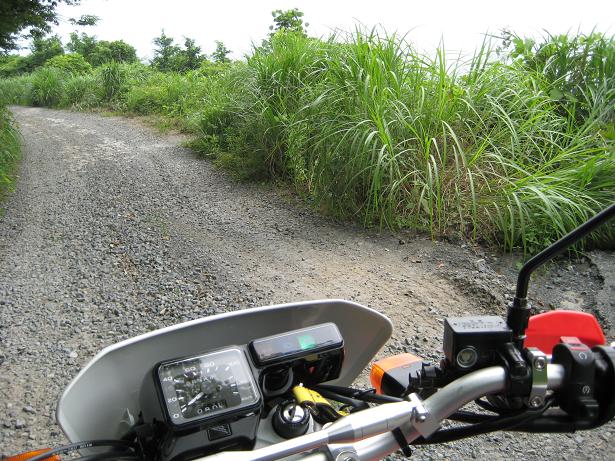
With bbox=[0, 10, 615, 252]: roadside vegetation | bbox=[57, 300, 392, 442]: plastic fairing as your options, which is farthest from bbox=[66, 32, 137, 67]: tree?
bbox=[57, 300, 392, 442]: plastic fairing

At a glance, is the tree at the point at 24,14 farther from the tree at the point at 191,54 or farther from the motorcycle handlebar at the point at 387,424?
the tree at the point at 191,54

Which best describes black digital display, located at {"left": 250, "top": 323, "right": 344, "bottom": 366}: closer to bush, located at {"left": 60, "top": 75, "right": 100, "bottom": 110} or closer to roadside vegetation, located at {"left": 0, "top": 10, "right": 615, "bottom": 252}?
roadside vegetation, located at {"left": 0, "top": 10, "right": 615, "bottom": 252}

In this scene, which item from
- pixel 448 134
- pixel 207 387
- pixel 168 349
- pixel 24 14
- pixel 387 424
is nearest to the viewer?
pixel 387 424

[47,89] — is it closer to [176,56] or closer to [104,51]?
[176,56]

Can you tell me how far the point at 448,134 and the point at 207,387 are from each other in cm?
340

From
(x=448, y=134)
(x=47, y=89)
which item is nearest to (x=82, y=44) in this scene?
(x=47, y=89)

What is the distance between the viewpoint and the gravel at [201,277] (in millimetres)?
2275

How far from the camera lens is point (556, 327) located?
1042 mm

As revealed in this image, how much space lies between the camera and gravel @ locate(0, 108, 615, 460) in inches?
89.6

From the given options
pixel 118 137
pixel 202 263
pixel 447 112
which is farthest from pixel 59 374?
pixel 118 137

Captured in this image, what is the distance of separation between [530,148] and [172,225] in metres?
2.93

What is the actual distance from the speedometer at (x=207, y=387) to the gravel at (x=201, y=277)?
52.0 inches

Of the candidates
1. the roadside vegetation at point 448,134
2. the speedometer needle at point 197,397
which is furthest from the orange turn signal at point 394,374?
the roadside vegetation at point 448,134

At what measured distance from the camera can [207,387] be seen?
89 centimetres
